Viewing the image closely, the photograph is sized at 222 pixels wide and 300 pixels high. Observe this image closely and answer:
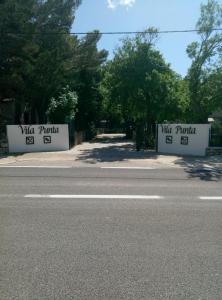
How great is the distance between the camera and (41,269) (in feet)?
15.3

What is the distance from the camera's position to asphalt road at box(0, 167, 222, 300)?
4.25 metres

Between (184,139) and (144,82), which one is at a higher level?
(144,82)

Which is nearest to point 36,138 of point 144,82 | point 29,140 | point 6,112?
point 29,140

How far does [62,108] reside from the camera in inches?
1136

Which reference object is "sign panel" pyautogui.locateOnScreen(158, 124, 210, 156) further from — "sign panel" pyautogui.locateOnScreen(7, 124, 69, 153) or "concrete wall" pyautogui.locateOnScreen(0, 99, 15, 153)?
"concrete wall" pyautogui.locateOnScreen(0, 99, 15, 153)

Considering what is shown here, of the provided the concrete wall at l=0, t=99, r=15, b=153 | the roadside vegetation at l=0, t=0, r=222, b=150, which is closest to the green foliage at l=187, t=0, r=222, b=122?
the roadside vegetation at l=0, t=0, r=222, b=150

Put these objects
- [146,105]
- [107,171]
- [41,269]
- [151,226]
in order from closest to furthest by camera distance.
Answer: [41,269] → [151,226] → [107,171] → [146,105]

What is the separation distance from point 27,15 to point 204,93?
598 inches

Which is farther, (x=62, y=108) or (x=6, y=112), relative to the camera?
(x=6, y=112)

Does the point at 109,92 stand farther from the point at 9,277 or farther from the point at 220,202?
the point at 9,277

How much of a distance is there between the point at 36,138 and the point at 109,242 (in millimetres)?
16104

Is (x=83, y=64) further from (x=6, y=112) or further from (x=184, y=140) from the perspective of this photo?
(x=184, y=140)

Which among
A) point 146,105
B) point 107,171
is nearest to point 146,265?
point 107,171

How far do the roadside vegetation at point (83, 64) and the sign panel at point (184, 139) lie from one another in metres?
2.66
